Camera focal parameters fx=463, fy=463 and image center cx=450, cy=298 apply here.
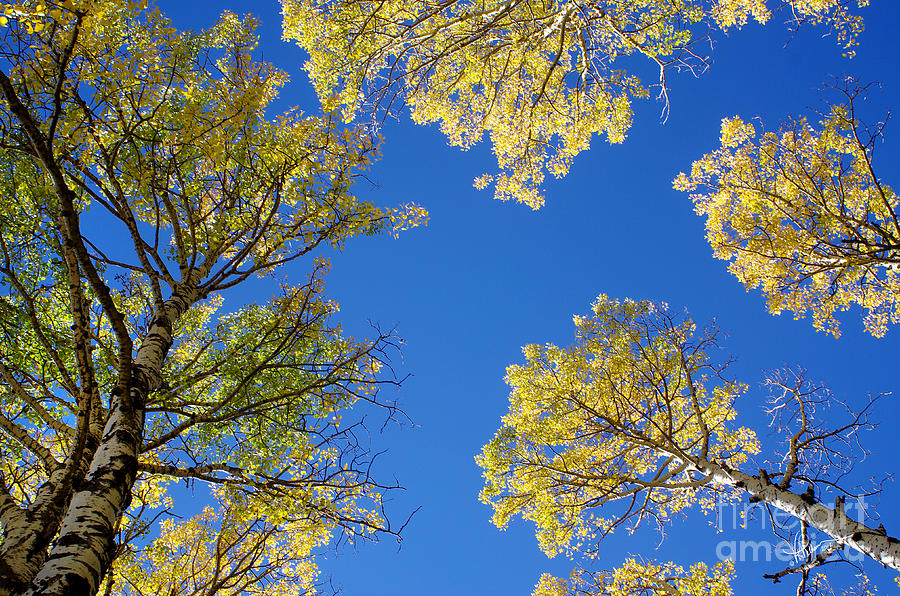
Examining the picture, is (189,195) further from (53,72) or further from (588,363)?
(588,363)

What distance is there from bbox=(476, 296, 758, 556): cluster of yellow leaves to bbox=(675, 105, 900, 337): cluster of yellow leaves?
6.51 ft

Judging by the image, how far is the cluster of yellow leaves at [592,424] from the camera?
8008 millimetres

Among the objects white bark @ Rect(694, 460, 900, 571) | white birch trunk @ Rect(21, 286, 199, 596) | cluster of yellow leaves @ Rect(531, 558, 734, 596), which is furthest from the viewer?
cluster of yellow leaves @ Rect(531, 558, 734, 596)

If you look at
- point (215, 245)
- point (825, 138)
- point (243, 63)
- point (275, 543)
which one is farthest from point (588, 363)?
point (243, 63)

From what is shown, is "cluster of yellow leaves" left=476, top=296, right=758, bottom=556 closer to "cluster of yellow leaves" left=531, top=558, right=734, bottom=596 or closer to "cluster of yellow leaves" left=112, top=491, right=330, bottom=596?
"cluster of yellow leaves" left=531, top=558, right=734, bottom=596

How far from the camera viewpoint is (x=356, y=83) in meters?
7.52

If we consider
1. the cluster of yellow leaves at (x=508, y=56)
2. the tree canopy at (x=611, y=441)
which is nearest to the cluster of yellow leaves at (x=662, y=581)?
the tree canopy at (x=611, y=441)

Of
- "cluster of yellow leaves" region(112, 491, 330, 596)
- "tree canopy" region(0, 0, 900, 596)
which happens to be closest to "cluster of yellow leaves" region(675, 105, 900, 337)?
"tree canopy" region(0, 0, 900, 596)

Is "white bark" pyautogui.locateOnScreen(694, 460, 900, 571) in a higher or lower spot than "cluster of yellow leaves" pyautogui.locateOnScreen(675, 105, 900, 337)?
lower

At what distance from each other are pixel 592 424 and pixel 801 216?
4698 millimetres

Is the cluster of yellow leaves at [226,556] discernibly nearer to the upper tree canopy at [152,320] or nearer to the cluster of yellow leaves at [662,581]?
the upper tree canopy at [152,320]

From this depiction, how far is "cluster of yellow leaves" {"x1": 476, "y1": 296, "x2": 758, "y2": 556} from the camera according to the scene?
26.3 ft

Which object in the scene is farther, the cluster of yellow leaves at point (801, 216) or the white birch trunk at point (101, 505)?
the cluster of yellow leaves at point (801, 216)

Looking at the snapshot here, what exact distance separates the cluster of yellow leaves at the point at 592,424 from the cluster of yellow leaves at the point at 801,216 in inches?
78.1
